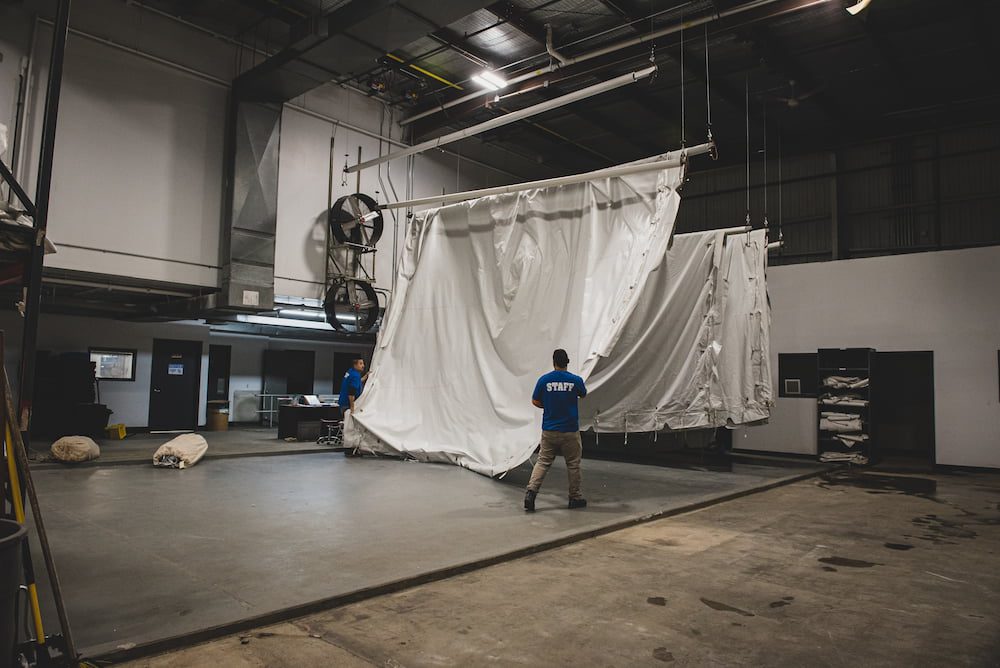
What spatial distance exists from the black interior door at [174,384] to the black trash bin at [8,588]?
11750 millimetres

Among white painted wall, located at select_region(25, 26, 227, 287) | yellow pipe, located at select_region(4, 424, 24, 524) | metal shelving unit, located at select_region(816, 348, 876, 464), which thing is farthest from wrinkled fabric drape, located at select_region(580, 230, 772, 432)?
white painted wall, located at select_region(25, 26, 227, 287)

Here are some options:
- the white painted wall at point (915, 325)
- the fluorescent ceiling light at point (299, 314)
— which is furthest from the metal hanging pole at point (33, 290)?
the white painted wall at point (915, 325)

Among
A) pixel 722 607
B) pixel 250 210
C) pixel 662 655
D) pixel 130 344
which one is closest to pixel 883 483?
pixel 722 607

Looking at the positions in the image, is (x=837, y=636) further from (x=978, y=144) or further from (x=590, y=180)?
(x=978, y=144)

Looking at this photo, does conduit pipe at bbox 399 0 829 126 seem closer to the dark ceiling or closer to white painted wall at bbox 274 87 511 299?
→ the dark ceiling

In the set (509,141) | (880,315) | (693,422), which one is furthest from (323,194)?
(880,315)

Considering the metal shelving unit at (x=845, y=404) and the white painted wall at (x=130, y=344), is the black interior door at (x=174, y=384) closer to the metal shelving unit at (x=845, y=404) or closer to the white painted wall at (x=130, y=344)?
the white painted wall at (x=130, y=344)

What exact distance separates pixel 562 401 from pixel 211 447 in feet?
21.4

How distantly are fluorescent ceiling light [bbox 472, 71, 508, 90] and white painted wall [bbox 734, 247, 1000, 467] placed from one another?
560cm

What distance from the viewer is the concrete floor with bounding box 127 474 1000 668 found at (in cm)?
280

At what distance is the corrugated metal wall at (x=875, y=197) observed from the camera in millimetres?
11438

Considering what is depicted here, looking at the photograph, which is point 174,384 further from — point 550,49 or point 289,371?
point 550,49

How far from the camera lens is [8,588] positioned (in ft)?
6.86

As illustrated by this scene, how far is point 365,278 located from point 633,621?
30.2ft
